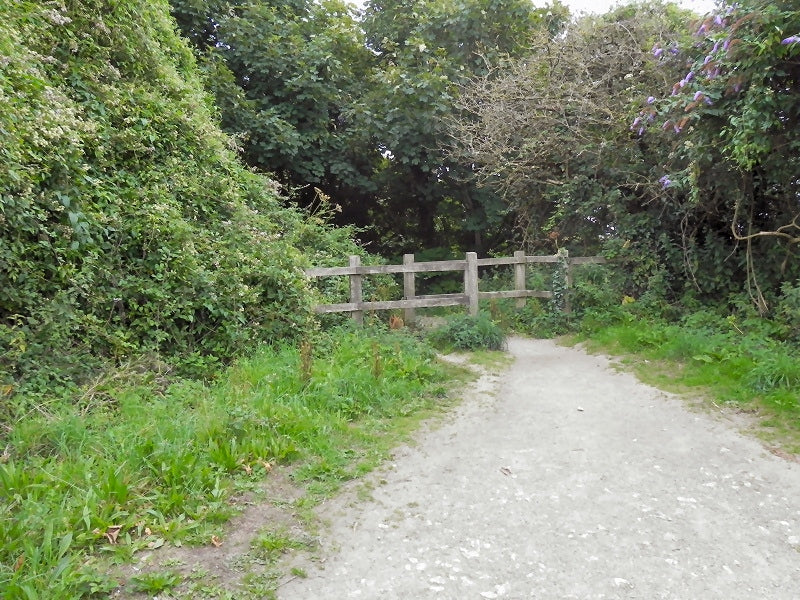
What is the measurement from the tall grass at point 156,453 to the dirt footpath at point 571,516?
0.68m

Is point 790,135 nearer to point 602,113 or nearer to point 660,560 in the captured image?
point 602,113

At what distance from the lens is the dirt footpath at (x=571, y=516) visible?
303 centimetres

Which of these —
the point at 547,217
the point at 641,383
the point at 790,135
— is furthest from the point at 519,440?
the point at 547,217

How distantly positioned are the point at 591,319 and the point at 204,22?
1080 cm

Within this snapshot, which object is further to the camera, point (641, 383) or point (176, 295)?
point (641, 383)

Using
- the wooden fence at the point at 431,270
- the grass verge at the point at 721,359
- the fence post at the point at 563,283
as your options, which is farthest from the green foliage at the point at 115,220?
the fence post at the point at 563,283

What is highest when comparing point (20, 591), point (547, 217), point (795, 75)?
point (795, 75)

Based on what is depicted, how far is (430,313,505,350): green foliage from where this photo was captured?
865cm

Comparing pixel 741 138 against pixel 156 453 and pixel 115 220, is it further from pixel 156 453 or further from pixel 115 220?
pixel 115 220

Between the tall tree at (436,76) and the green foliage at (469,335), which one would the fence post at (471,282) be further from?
the tall tree at (436,76)

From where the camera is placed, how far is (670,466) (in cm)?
453

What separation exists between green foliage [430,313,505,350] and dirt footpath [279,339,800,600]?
2.82m

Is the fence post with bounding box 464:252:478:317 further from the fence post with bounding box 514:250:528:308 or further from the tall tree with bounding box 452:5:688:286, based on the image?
the tall tree with bounding box 452:5:688:286

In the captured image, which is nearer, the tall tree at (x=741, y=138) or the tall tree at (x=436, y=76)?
the tall tree at (x=741, y=138)
